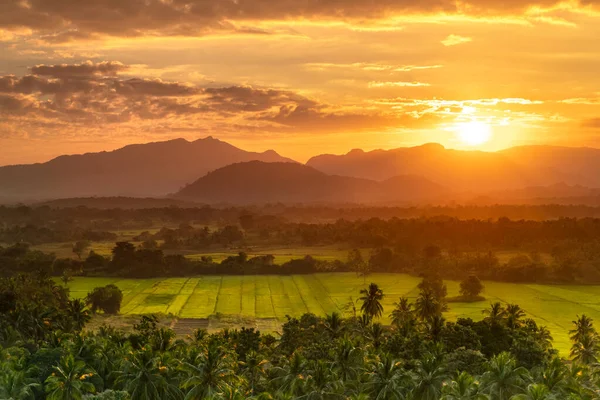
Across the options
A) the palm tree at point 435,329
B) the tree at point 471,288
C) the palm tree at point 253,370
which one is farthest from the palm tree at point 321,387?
the tree at point 471,288

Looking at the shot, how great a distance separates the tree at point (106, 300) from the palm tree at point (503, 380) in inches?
3916

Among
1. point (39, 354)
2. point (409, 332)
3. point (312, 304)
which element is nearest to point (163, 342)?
point (39, 354)

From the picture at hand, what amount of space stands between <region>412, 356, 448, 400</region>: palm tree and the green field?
57.0 metres

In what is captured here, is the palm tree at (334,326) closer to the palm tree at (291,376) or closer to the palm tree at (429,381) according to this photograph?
the palm tree at (291,376)

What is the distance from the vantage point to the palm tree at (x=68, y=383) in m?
65.6

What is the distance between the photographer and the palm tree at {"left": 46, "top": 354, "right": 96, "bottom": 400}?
65625 millimetres

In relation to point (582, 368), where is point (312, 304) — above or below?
below

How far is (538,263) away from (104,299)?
4968 inches

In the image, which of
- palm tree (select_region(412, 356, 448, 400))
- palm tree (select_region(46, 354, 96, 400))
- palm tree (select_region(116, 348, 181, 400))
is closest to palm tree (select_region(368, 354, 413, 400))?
palm tree (select_region(412, 356, 448, 400))

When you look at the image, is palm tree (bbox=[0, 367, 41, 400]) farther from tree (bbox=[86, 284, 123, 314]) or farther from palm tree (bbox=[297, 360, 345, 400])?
tree (bbox=[86, 284, 123, 314])

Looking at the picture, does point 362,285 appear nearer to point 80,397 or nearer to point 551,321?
point 551,321

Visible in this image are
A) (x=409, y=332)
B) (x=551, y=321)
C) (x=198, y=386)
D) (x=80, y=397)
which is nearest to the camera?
(x=80, y=397)

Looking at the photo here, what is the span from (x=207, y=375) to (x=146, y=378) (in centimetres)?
745

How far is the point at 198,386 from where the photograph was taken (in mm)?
69750
